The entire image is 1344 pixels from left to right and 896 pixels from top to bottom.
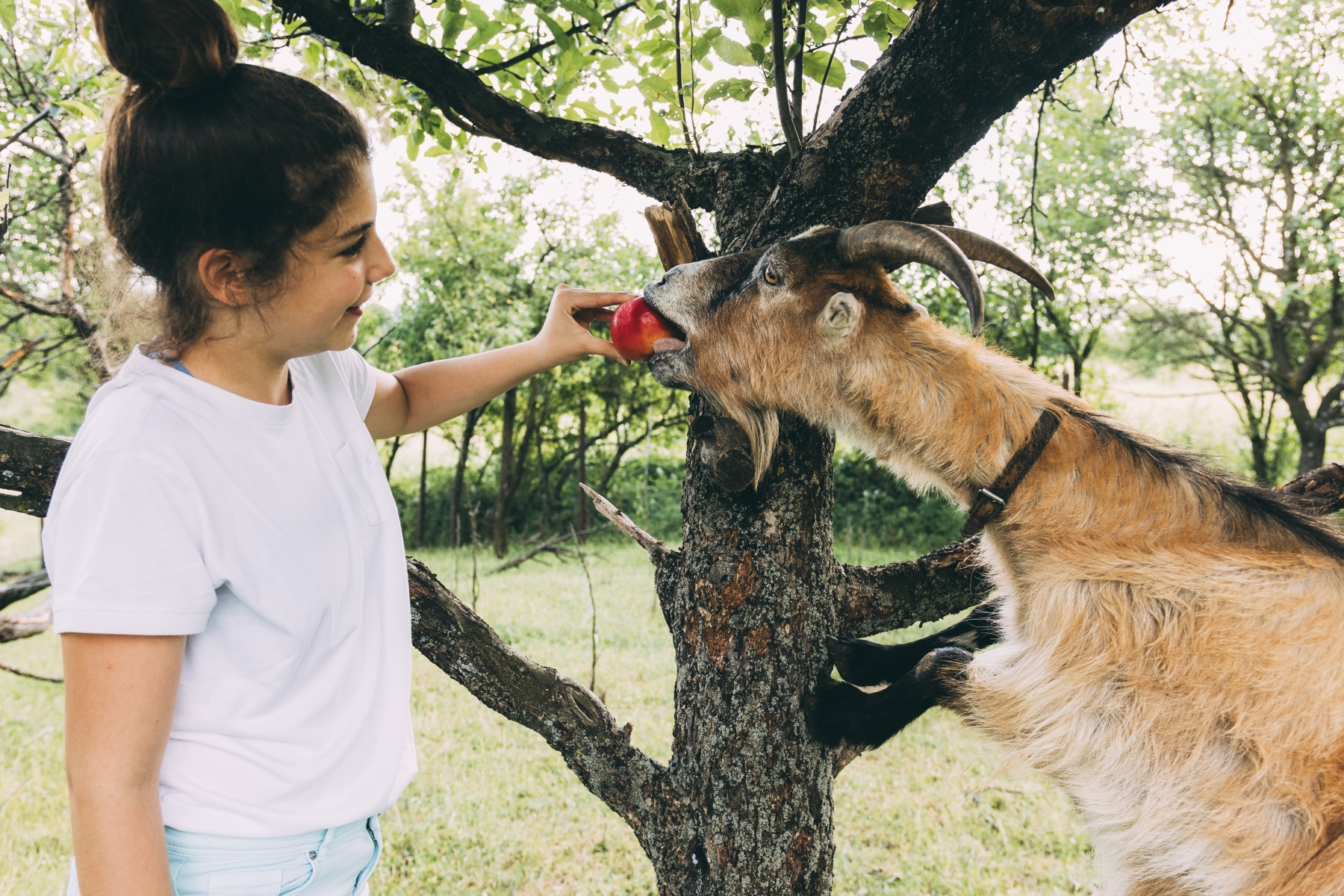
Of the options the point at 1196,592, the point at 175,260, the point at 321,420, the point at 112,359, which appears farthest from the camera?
the point at 1196,592

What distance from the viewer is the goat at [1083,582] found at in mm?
1771

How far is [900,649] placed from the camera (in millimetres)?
2354

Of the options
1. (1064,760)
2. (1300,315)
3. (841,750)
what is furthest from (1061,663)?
(1300,315)

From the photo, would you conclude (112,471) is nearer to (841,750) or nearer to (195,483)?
(195,483)

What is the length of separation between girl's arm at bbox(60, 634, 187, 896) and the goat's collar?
69.4 inches

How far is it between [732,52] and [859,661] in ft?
5.51

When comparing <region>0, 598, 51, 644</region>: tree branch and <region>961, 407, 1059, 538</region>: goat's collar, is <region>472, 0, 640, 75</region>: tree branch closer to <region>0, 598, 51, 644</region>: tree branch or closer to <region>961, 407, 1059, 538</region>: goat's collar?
<region>961, 407, 1059, 538</region>: goat's collar

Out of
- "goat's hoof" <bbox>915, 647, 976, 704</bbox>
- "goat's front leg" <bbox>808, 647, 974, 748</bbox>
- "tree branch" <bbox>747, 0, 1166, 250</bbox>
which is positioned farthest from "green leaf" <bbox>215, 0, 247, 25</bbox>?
"goat's hoof" <bbox>915, 647, 976, 704</bbox>

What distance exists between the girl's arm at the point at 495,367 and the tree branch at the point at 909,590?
946 millimetres

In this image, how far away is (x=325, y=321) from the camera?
1.41m

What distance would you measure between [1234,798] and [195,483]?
7.11ft

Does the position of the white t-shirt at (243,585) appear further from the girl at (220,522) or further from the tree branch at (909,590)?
the tree branch at (909,590)

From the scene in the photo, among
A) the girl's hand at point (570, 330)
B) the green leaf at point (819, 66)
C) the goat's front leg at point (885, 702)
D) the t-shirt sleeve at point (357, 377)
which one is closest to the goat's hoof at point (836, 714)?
the goat's front leg at point (885, 702)

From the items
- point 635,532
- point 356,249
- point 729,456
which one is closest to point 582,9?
point 356,249
